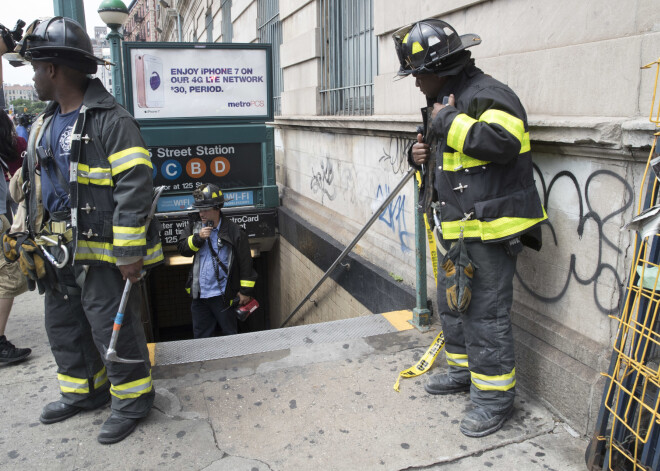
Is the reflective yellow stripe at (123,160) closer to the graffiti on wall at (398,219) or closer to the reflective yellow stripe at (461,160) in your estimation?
the reflective yellow stripe at (461,160)

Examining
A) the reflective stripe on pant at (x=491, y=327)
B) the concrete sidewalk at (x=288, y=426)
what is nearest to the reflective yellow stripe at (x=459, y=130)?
the reflective stripe on pant at (x=491, y=327)

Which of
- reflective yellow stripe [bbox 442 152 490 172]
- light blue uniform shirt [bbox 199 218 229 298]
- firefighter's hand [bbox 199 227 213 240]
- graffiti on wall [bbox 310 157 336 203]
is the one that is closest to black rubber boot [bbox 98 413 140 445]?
reflective yellow stripe [bbox 442 152 490 172]

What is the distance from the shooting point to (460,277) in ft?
8.77

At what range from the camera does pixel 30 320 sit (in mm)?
4836

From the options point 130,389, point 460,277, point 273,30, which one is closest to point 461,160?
point 460,277

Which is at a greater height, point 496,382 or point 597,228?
point 597,228

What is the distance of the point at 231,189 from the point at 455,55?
5.39 metres

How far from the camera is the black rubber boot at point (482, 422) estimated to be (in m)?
2.72

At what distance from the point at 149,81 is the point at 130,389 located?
5348 mm

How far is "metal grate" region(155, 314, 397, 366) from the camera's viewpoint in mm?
3688

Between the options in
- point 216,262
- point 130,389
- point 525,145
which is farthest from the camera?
point 216,262

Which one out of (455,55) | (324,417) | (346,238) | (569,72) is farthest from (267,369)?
(346,238)

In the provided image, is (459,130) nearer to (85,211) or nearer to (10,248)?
(85,211)

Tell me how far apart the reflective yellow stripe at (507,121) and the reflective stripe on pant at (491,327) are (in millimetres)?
561
